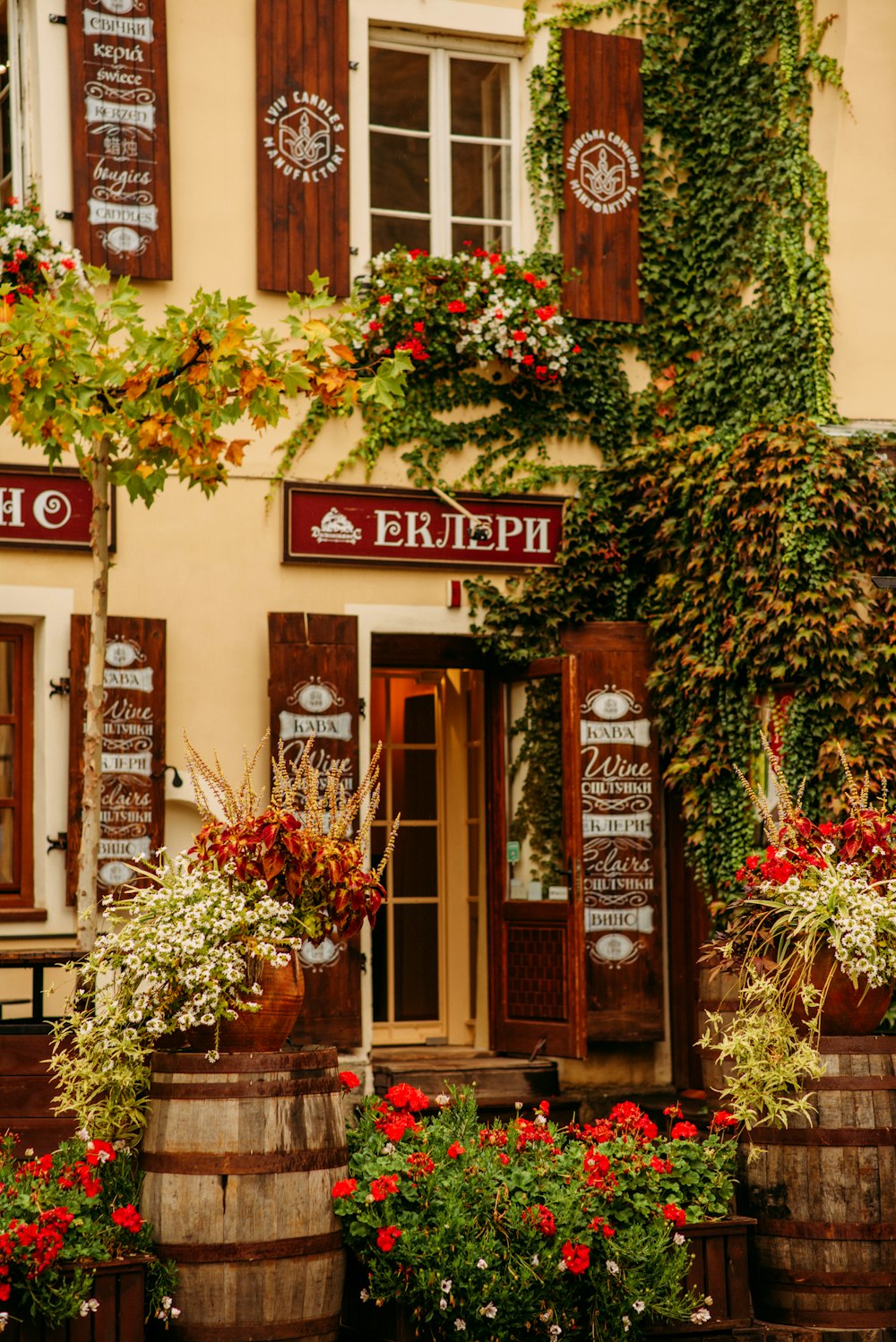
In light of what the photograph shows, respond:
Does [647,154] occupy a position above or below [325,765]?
above

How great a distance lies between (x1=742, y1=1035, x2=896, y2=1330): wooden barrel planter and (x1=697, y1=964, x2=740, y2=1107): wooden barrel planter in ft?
2.61

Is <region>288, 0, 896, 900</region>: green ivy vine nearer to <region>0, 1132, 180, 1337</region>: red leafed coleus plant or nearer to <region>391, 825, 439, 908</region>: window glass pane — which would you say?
<region>391, 825, 439, 908</region>: window glass pane

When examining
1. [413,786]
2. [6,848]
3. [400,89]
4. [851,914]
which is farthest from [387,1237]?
[400,89]

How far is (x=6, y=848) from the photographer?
25.9ft

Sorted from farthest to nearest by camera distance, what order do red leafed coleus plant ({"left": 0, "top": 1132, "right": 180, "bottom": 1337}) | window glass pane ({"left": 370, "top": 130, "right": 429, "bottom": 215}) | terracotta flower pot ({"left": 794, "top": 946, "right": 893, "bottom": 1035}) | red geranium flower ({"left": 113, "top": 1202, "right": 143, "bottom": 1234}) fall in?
window glass pane ({"left": 370, "top": 130, "right": 429, "bottom": 215}), terracotta flower pot ({"left": 794, "top": 946, "right": 893, "bottom": 1035}), red geranium flower ({"left": 113, "top": 1202, "right": 143, "bottom": 1234}), red leafed coleus plant ({"left": 0, "top": 1132, "right": 180, "bottom": 1337})

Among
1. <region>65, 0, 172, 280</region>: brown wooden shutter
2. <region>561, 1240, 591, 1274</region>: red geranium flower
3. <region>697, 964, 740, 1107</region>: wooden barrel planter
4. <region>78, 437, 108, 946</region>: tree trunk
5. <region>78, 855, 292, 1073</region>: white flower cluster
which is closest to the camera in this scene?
<region>561, 1240, 591, 1274</region>: red geranium flower

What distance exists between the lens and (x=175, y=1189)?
4.91m

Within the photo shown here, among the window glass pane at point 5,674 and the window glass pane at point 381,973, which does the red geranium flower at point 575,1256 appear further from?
the window glass pane at point 381,973

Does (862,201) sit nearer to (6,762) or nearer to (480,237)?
(480,237)

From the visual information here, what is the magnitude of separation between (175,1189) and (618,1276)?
1.26m

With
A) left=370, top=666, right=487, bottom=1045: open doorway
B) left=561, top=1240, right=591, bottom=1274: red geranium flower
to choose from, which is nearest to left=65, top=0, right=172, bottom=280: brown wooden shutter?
left=370, top=666, right=487, bottom=1045: open doorway

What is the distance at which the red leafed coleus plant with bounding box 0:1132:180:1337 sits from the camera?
4.55 m

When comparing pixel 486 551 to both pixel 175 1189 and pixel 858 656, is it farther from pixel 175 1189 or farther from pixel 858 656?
pixel 175 1189

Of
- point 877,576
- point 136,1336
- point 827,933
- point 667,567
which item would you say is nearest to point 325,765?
point 667,567
